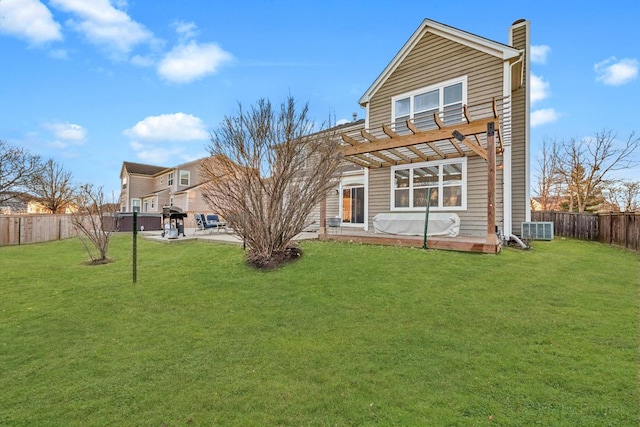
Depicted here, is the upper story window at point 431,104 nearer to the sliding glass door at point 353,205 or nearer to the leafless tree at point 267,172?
the sliding glass door at point 353,205

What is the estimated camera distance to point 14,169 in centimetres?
2195

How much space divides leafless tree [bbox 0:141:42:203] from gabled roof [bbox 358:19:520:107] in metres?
25.4

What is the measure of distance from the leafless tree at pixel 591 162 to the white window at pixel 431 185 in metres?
16.3

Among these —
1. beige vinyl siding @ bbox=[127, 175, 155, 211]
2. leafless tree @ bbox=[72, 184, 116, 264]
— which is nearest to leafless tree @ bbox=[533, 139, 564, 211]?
leafless tree @ bbox=[72, 184, 116, 264]

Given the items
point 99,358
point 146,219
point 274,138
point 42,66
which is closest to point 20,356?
point 99,358

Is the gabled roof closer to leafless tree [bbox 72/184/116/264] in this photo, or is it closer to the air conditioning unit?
the air conditioning unit

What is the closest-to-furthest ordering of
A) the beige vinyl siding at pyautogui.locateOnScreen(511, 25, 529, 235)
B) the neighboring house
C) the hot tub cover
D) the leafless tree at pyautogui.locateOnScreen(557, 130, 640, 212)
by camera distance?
1. the hot tub cover
2. the beige vinyl siding at pyautogui.locateOnScreen(511, 25, 529, 235)
3. the leafless tree at pyautogui.locateOnScreen(557, 130, 640, 212)
4. the neighboring house

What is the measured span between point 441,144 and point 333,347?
27.0 ft

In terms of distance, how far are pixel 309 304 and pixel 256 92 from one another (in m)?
4.87

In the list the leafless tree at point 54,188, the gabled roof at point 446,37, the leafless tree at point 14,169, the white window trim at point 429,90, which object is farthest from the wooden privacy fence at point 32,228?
the white window trim at point 429,90

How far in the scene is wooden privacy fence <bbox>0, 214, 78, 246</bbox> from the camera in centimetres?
1459

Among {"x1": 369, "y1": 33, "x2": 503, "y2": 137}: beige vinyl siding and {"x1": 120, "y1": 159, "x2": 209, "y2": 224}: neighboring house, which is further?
{"x1": 120, "y1": 159, "x2": 209, "y2": 224}: neighboring house

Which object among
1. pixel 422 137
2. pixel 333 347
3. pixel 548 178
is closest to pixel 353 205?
pixel 422 137

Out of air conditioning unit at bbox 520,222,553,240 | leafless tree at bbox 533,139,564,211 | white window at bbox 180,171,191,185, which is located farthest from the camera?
white window at bbox 180,171,191,185
